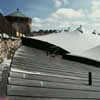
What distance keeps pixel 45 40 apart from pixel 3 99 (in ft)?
25.2

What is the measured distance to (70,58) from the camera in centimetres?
652

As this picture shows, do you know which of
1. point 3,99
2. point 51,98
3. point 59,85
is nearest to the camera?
point 3,99

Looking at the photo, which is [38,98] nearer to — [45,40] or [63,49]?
[63,49]

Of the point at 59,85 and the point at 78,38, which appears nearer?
the point at 59,85

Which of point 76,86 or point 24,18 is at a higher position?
point 24,18

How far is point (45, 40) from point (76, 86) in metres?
6.98

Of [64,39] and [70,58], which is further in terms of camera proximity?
[64,39]

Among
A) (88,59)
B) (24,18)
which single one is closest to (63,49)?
(88,59)

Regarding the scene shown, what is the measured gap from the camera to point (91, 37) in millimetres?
8703

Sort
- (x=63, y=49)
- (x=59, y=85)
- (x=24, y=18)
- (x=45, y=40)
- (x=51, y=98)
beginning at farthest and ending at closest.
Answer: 1. (x=24, y=18)
2. (x=45, y=40)
3. (x=63, y=49)
4. (x=59, y=85)
5. (x=51, y=98)

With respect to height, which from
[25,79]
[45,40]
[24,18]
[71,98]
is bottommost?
[71,98]

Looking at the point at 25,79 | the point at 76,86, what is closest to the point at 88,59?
the point at 76,86

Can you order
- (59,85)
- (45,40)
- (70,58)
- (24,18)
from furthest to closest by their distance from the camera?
(24,18) → (45,40) → (70,58) → (59,85)

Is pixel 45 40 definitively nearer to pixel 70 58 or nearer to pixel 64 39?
pixel 64 39
